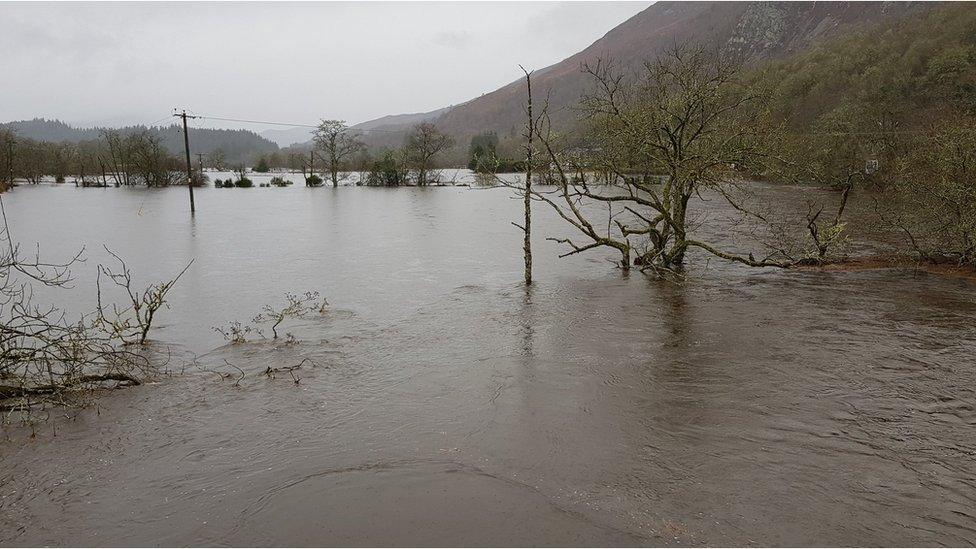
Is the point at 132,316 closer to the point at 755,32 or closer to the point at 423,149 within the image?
the point at 423,149

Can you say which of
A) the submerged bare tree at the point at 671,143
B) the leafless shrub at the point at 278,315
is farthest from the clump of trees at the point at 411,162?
the leafless shrub at the point at 278,315

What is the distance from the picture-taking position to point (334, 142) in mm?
66812

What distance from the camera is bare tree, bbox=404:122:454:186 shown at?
65875mm

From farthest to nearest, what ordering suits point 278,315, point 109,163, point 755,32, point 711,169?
point 755,32
point 109,163
point 711,169
point 278,315

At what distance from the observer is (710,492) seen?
17.7ft

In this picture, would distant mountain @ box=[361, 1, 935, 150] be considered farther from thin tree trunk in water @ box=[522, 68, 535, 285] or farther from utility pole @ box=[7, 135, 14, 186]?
thin tree trunk in water @ box=[522, 68, 535, 285]

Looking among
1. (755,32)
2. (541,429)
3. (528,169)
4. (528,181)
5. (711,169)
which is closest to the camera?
(541,429)

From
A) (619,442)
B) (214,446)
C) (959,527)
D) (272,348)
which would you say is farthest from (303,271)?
(959,527)

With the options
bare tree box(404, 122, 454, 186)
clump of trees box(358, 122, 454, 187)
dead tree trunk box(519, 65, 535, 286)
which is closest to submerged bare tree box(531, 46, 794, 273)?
dead tree trunk box(519, 65, 535, 286)

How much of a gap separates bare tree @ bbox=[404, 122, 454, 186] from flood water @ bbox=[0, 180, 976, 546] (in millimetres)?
53761

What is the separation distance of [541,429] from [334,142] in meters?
65.6

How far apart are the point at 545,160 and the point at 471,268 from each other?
4437 mm

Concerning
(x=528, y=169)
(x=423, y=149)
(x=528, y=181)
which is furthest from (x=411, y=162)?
(x=528, y=169)

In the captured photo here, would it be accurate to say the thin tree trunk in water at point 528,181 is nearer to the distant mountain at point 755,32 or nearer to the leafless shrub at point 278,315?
the leafless shrub at point 278,315
